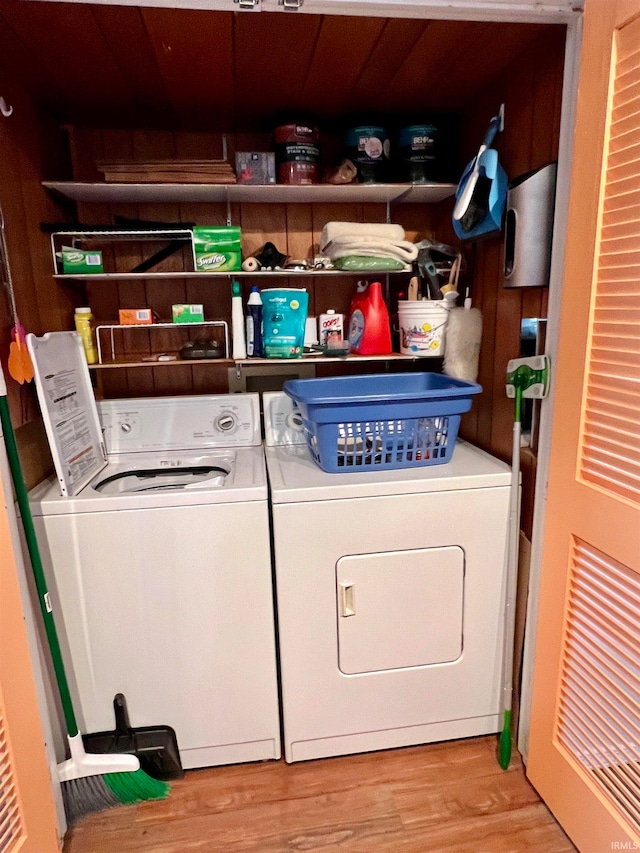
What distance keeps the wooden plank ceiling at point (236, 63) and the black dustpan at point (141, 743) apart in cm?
177

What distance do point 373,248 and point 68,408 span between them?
114cm

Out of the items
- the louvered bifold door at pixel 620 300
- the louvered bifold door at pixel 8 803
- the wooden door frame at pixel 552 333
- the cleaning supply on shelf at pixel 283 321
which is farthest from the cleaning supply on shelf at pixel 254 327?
the louvered bifold door at pixel 8 803

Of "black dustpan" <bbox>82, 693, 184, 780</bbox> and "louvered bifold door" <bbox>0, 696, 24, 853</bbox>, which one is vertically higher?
"louvered bifold door" <bbox>0, 696, 24, 853</bbox>

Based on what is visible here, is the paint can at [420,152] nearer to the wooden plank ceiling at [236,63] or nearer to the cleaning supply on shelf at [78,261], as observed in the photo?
the wooden plank ceiling at [236,63]

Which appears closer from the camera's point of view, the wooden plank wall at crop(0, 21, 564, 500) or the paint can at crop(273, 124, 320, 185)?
the wooden plank wall at crop(0, 21, 564, 500)

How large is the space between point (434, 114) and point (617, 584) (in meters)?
1.71

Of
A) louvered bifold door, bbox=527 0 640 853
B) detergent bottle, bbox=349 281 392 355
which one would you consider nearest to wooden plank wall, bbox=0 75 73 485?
detergent bottle, bbox=349 281 392 355

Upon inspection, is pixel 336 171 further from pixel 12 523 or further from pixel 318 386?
pixel 12 523

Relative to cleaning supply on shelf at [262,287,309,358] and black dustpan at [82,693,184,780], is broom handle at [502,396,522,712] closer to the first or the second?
cleaning supply on shelf at [262,287,309,358]

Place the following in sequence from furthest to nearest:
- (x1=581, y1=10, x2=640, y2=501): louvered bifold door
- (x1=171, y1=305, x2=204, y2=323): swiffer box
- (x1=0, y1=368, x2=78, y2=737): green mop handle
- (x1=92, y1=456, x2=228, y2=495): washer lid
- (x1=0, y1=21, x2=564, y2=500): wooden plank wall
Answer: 1. (x1=171, y1=305, x2=204, y2=323): swiffer box
2. (x1=92, y1=456, x2=228, y2=495): washer lid
3. (x1=0, y1=21, x2=564, y2=500): wooden plank wall
4. (x1=0, y1=368, x2=78, y2=737): green mop handle
5. (x1=581, y1=10, x2=640, y2=501): louvered bifold door

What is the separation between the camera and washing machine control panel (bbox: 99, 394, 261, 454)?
6.24 feet

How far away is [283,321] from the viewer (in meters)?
1.89

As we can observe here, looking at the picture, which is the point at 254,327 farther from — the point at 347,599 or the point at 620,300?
the point at 620,300

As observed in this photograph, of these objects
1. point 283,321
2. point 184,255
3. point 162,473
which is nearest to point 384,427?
point 283,321
